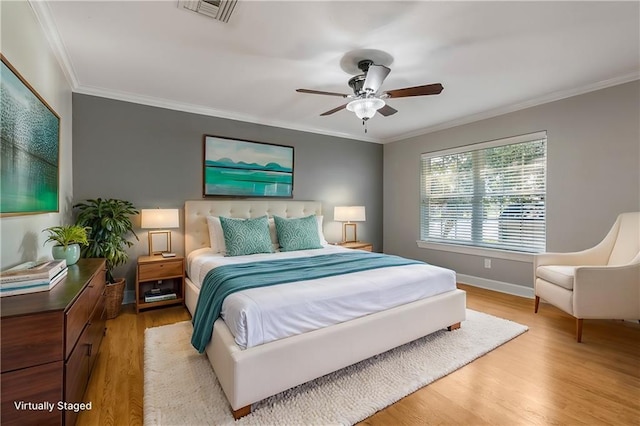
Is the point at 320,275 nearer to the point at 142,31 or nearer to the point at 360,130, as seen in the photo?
the point at 142,31

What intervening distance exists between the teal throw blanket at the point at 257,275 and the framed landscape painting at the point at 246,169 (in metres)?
1.70

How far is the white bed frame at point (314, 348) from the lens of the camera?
5.43 feet

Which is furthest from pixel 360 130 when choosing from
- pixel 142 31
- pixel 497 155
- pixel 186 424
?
pixel 186 424

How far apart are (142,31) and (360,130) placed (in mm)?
3485

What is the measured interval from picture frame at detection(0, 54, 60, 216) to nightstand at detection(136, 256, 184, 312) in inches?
43.0

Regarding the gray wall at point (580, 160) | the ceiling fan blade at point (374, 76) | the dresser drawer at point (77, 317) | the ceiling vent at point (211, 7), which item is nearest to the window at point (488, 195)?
the gray wall at point (580, 160)

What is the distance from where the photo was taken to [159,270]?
3.29 metres

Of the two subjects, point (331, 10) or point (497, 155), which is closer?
point (331, 10)

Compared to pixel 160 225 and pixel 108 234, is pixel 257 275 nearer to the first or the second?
pixel 160 225

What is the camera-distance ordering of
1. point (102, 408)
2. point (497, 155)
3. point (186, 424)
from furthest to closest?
point (497, 155) → point (102, 408) → point (186, 424)

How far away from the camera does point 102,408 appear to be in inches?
68.3

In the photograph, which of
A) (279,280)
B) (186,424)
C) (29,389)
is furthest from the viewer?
(279,280)

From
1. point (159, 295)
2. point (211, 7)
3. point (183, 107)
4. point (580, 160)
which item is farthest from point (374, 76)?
point (159, 295)

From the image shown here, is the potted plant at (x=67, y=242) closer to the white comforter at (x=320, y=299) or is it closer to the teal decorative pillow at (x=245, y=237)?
the white comforter at (x=320, y=299)
